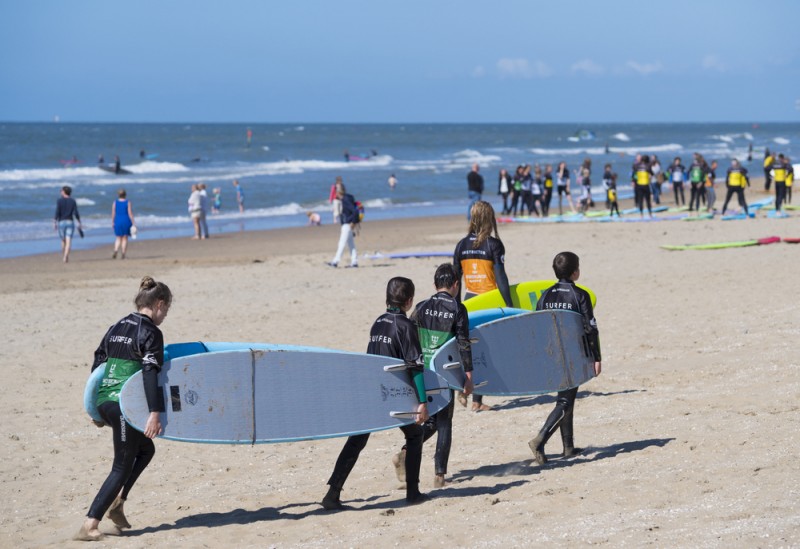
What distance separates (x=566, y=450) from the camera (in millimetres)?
6918

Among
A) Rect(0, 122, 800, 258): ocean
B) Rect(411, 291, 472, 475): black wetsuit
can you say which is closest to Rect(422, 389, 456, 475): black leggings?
Rect(411, 291, 472, 475): black wetsuit

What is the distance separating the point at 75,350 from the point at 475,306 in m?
5.29

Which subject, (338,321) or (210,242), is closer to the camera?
(338,321)

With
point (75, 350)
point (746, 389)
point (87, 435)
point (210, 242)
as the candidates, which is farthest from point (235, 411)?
point (210, 242)

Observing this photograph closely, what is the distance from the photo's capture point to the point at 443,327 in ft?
20.2

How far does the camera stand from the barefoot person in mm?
5355

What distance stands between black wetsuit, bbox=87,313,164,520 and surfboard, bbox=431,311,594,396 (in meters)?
2.11

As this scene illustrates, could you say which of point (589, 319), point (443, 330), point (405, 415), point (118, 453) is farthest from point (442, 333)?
point (118, 453)

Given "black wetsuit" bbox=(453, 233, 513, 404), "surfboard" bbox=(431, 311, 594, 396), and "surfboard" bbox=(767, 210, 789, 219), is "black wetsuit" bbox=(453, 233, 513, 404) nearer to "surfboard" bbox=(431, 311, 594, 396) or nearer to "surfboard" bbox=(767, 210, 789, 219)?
"surfboard" bbox=(431, 311, 594, 396)

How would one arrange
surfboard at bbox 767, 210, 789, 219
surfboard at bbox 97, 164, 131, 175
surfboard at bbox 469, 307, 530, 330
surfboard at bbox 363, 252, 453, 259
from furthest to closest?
1. surfboard at bbox 97, 164, 131, 175
2. surfboard at bbox 767, 210, 789, 219
3. surfboard at bbox 363, 252, 453, 259
4. surfboard at bbox 469, 307, 530, 330

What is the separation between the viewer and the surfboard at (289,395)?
5648 mm

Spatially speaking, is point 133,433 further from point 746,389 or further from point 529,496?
point 746,389

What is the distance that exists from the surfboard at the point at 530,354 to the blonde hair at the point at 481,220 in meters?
1.27

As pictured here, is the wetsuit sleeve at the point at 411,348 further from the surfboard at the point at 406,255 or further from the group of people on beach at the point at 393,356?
the surfboard at the point at 406,255
